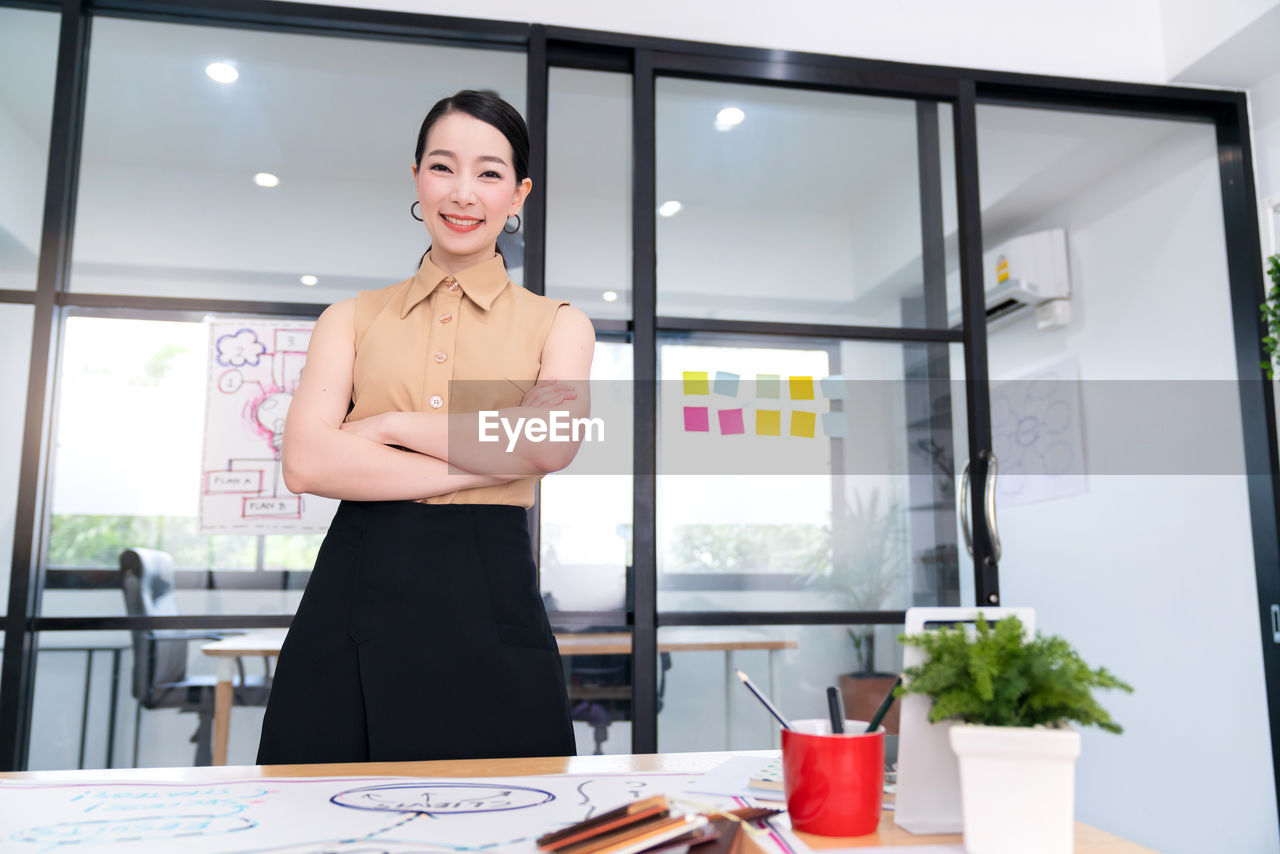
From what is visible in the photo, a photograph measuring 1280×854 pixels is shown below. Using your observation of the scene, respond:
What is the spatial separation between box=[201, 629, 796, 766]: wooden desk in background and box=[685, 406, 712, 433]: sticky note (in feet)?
1.68

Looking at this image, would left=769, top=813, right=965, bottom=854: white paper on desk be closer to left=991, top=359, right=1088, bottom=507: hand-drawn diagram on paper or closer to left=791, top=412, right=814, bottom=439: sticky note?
left=791, top=412, right=814, bottom=439: sticky note

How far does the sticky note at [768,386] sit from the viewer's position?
2.62 metres

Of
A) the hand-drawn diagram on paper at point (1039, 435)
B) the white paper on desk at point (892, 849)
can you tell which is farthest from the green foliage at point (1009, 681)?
the hand-drawn diagram on paper at point (1039, 435)

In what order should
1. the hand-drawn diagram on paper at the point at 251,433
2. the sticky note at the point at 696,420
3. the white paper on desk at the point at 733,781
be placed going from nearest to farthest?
the white paper on desk at the point at 733,781 < the hand-drawn diagram on paper at the point at 251,433 < the sticky note at the point at 696,420

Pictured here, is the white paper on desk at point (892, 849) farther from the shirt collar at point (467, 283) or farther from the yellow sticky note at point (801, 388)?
the yellow sticky note at point (801, 388)

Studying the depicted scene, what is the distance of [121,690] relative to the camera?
2.28 metres

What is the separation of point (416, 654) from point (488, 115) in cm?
82

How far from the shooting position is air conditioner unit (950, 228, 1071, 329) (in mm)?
3781

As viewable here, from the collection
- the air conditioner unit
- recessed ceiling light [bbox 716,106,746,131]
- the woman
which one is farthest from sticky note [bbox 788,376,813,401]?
the air conditioner unit

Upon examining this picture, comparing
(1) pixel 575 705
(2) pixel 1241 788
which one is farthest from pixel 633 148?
(2) pixel 1241 788

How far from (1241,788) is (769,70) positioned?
A: 2492 mm

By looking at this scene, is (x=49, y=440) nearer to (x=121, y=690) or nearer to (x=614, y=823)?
(x=121, y=690)

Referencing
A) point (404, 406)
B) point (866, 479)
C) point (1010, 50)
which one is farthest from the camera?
point (1010, 50)

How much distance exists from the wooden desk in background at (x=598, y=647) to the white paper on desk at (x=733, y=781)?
1349mm
